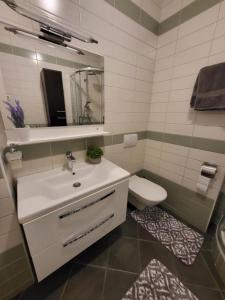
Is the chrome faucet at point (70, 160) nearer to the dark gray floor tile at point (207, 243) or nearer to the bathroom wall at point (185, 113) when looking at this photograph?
→ the bathroom wall at point (185, 113)

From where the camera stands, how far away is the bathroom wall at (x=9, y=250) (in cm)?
76

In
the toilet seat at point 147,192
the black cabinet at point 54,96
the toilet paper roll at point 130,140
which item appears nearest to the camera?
the black cabinet at point 54,96

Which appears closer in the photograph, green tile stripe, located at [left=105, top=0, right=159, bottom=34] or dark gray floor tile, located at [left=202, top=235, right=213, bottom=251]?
green tile stripe, located at [left=105, top=0, right=159, bottom=34]

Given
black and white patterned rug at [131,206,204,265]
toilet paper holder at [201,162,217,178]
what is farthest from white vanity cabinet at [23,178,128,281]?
toilet paper holder at [201,162,217,178]

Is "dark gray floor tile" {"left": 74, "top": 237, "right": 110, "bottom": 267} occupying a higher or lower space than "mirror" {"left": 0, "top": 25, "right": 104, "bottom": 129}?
lower

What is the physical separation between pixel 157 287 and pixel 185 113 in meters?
1.64

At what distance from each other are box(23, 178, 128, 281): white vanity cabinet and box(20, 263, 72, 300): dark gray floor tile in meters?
0.32

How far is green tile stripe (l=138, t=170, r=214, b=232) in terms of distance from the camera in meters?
1.45

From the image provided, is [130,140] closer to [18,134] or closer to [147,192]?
[147,192]

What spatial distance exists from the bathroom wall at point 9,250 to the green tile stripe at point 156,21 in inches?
51.9

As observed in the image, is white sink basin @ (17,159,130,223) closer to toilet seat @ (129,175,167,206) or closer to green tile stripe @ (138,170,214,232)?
toilet seat @ (129,175,167,206)

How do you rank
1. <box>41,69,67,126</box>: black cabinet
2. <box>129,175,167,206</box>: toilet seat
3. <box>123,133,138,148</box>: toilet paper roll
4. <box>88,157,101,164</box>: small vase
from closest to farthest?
<box>41,69,67,126</box>: black cabinet, <box>88,157,101,164</box>: small vase, <box>129,175,167,206</box>: toilet seat, <box>123,133,138,148</box>: toilet paper roll

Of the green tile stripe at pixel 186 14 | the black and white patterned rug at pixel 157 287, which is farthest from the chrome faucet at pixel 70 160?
the green tile stripe at pixel 186 14

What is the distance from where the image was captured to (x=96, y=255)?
4.14ft
